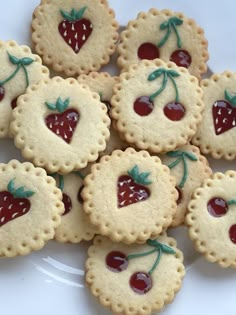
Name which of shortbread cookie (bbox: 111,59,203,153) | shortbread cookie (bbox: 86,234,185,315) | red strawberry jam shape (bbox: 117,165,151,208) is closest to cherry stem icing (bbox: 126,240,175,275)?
shortbread cookie (bbox: 86,234,185,315)

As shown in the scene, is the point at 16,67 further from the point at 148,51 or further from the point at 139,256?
the point at 139,256

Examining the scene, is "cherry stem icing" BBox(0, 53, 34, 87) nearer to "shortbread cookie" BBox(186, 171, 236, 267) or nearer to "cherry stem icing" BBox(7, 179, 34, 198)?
"cherry stem icing" BBox(7, 179, 34, 198)

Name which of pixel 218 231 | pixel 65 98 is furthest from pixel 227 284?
pixel 65 98

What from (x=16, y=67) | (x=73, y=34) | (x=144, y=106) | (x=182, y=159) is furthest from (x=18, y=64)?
(x=182, y=159)

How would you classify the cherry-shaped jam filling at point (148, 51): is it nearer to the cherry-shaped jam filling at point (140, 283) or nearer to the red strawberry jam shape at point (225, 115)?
the red strawberry jam shape at point (225, 115)

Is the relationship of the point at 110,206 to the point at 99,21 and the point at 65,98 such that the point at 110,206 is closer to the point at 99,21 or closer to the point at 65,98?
the point at 65,98
